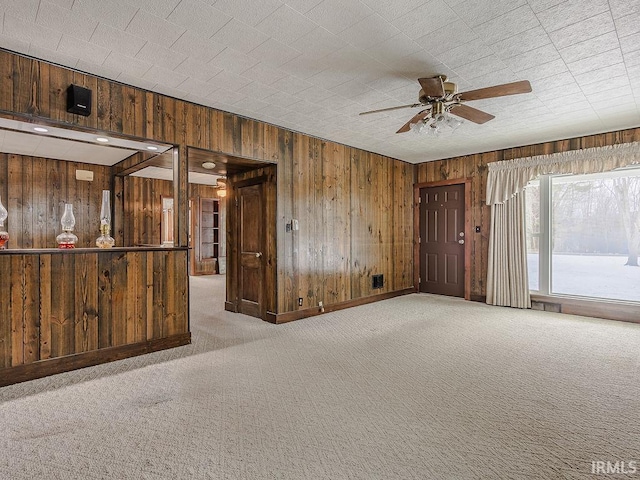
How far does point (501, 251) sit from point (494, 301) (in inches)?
32.4

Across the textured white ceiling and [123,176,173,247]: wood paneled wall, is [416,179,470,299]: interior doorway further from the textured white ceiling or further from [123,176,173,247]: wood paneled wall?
[123,176,173,247]: wood paneled wall

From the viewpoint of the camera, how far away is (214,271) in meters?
10.2

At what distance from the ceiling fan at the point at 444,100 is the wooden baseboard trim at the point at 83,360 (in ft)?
9.67

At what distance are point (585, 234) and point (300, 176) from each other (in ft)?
14.2

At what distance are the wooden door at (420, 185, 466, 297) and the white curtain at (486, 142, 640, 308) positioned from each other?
2.07 feet

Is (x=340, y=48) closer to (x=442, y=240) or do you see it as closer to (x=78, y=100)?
(x=78, y=100)

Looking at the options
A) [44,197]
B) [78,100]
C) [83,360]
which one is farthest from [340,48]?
[44,197]

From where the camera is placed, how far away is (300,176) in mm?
4879

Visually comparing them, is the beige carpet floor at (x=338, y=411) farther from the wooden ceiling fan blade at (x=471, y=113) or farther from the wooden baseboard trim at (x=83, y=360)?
the wooden ceiling fan blade at (x=471, y=113)

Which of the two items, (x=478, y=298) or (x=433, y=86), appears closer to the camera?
(x=433, y=86)

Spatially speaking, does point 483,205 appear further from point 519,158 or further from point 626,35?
point 626,35

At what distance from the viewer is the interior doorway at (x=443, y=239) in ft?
20.7

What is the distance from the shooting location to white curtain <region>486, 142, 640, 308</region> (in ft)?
17.0

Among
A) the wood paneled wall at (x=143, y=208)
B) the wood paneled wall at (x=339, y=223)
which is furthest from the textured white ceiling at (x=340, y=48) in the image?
the wood paneled wall at (x=143, y=208)
